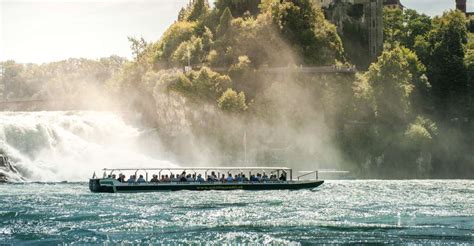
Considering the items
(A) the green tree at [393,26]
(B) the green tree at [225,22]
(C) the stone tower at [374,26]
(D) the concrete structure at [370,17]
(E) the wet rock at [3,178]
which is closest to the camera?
(E) the wet rock at [3,178]

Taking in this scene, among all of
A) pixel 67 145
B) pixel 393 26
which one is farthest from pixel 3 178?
pixel 393 26

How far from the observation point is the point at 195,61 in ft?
419

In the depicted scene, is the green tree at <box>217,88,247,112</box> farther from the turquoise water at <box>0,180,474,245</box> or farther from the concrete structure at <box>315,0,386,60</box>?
the turquoise water at <box>0,180,474,245</box>

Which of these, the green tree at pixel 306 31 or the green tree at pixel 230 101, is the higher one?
the green tree at pixel 306 31

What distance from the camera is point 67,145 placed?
109 meters

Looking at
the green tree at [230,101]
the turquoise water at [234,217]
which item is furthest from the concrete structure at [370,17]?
the turquoise water at [234,217]

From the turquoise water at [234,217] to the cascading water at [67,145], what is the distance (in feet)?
73.3

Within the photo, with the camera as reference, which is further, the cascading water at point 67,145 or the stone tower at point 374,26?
the stone tower at point 374,26

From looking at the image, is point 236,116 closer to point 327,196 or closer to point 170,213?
point 327,196

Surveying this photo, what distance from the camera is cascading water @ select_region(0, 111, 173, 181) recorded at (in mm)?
100875

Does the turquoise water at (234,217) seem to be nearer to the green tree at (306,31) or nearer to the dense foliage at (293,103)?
the dense foliage at (293,103)

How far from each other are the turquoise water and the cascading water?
73.3ft

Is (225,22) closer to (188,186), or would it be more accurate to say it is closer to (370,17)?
(370,17)

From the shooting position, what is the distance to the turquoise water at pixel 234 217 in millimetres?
47031
